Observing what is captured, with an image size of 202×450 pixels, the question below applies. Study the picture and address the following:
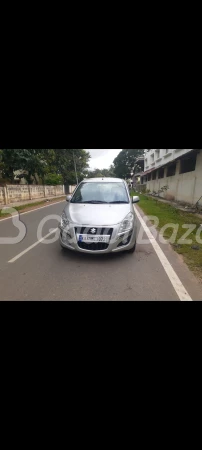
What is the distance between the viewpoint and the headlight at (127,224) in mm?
3894

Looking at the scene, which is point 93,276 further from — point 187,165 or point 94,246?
point 187,165

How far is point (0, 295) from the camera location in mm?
2973

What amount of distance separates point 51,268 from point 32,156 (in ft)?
52.1

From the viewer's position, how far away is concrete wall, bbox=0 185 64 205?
14.3 meters

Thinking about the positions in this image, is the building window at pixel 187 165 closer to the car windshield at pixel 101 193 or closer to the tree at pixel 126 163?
A: the car windshield at pixel 101 193

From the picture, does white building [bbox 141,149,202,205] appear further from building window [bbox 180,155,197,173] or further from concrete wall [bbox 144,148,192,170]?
concrete wall [bbox 144,148,192,170]

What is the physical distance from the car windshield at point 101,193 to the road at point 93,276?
4.08 ft

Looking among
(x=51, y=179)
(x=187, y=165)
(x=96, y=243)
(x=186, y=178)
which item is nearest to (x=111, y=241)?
(x=96, y=243)

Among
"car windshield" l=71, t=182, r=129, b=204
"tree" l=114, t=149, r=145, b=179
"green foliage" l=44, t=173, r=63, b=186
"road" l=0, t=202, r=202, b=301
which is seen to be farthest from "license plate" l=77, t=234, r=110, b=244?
"tree" l=114, t=149, r=145, b=179

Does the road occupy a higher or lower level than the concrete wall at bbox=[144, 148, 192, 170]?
lower

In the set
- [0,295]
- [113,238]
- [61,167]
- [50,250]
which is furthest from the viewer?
[61,167]

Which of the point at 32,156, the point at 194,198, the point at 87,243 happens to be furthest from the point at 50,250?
the point at 32,156

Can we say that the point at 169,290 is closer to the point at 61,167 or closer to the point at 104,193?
the point at 104,193

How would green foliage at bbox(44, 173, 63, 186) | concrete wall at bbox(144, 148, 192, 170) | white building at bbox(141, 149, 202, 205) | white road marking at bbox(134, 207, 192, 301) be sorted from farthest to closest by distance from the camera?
1. green foliage at bbox(44, 173, 63, 186)
2. concrete wall at bbox(144, 148, 192, 170)
3. white building at bbox(141, 149, 202, 205)
4. white road marking at bbox(134, 207, 192, 301)
